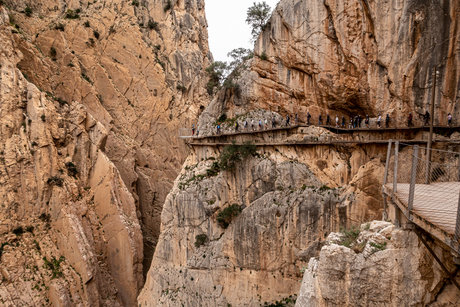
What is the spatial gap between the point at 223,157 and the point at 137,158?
19.7 m

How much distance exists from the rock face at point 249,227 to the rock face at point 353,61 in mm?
5096

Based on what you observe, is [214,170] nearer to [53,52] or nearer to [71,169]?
[71,169]

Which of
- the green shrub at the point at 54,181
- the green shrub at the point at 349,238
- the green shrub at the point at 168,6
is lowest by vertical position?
the green shrub at the point at 54,181

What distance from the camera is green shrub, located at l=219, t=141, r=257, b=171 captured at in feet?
74.9

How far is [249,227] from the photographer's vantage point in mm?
21562

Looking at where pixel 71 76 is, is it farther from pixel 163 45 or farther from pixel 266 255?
pixel 266 255

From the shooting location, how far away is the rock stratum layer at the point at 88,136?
26281 millimetres

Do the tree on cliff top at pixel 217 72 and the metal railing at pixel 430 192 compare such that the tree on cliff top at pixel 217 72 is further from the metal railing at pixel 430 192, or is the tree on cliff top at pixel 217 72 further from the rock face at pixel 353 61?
the metal railing at pixel 430 192

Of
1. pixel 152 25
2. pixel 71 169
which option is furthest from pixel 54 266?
pixel 152 25

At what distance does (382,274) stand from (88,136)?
32.2m

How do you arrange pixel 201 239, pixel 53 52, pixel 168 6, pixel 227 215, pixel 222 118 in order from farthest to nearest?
pixel 168 6 → pixel 53 52 → pixel 222 118 → pixel 201 239 → pixel 227 215

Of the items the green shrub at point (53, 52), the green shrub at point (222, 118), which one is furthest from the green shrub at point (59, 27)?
the green shrub at point (222, 118)

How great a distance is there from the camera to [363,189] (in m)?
18.8

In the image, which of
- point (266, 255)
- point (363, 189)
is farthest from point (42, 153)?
point (363, 189)
